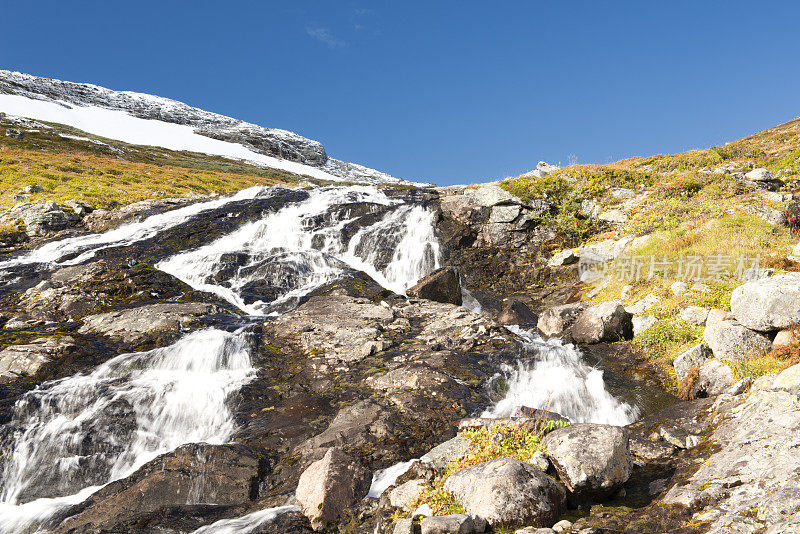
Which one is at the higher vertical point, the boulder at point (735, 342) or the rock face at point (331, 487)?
the boulder at point (735, 342)

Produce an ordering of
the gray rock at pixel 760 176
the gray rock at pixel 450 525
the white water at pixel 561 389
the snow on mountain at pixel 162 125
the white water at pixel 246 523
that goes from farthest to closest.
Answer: the snow on mountain at pixel 162 125 → the gray rock at pixel 760 176 → the white water at pixel 561 389 → the white water at pixel 246 523 → the gray rock at pixel 450 525

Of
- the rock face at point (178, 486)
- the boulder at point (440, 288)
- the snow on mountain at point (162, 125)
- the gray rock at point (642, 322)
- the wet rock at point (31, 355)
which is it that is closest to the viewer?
the rock face at point (178, 486)

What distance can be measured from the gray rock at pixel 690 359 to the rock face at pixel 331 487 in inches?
338

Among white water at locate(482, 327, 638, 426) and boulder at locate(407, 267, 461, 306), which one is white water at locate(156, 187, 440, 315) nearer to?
boulder at locate(407, 267, 461, 306)

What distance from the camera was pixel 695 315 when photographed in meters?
12.5

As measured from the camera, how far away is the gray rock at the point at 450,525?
5352 mm

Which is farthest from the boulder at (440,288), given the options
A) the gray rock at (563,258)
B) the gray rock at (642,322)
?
the gray rock at (642,322)

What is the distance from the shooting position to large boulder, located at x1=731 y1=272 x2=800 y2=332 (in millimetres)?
9320

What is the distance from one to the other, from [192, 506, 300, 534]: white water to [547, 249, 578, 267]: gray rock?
1751 centimetres

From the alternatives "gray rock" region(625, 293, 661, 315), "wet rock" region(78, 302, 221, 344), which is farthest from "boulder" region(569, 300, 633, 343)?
"wet rock" region(78, 302, 221, 344)

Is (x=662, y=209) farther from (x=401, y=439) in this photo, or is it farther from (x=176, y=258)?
(x=176, y=258)

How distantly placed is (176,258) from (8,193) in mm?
25341

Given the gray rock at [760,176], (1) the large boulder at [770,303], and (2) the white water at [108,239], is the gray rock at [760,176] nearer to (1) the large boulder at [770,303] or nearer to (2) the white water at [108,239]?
(1) the large boulder at [770,303]

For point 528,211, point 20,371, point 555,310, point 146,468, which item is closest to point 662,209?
point 528,211
